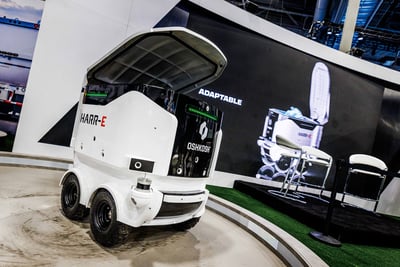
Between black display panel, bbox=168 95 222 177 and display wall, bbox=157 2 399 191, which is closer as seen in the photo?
black display panel, bbox=168 95 222 177

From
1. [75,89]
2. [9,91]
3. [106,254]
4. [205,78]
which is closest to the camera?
[106,254]

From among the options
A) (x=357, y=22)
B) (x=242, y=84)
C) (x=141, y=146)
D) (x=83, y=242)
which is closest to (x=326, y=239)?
(x=141, y=146)

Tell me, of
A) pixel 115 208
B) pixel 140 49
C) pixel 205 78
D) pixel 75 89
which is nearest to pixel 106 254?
pixel 115 208

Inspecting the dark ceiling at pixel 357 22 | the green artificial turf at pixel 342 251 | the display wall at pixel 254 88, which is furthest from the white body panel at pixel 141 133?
the dark ceiling at pixel 357 22

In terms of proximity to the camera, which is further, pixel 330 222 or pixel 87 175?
pixel 330 222

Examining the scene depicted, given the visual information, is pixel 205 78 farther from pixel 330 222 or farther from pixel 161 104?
pixel 330 222

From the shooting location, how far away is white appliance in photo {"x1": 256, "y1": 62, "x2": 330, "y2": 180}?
5477 millimetres

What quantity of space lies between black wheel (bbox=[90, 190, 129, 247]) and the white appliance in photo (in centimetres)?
398

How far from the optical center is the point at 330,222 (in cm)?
276

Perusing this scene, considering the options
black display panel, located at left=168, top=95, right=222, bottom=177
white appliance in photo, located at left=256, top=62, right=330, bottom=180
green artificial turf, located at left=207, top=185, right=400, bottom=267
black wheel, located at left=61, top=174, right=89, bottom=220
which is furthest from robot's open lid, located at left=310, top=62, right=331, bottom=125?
black wheel, located at left=61, top=174, right=89, bottom=220

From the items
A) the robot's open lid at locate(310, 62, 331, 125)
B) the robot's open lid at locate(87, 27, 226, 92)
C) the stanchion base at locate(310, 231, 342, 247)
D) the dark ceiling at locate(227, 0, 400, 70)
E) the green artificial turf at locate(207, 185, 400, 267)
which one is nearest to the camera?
the robot's open lid at locate(87, 27, 226, 92)

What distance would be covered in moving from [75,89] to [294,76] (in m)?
4.27

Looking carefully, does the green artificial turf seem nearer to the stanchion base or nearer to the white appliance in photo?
the stanchion base

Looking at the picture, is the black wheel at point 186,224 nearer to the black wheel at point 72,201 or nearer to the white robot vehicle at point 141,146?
the white robot vehicle at point 141,146
